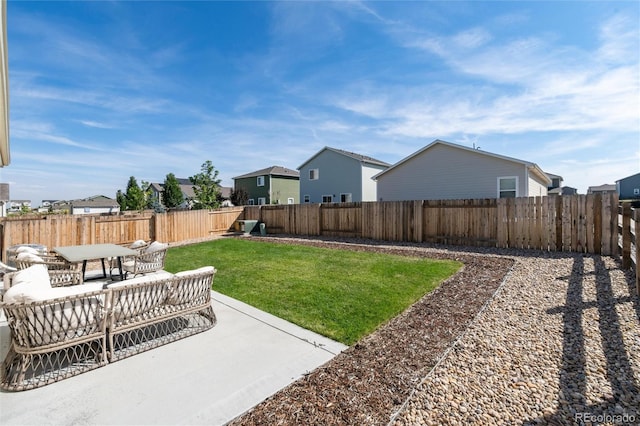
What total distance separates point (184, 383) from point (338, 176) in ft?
80.1

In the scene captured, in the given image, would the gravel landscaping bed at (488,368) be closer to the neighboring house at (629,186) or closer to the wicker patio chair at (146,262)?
the wicker patio chair at (146,262)

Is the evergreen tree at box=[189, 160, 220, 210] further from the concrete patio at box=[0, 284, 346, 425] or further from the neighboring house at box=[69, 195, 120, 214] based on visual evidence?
the neighboring house at box=[69, 195, 120, 214]

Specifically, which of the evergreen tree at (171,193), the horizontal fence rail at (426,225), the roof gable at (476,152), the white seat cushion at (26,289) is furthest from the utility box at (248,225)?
the evergreen tree at (171,193)

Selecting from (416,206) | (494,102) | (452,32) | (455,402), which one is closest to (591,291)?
(455,402)

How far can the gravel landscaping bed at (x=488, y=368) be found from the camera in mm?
2477

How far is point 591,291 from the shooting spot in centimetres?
529

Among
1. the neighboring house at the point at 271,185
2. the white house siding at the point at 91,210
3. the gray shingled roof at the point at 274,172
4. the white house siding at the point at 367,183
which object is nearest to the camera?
the white house siding at the point at 367,183

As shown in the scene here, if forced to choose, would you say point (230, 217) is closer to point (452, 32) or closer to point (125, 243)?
point (125, 243)

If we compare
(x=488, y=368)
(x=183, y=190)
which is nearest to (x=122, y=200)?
(x=183, y=190)

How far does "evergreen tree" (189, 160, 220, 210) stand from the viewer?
28.7m

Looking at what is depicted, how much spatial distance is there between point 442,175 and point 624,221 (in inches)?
404

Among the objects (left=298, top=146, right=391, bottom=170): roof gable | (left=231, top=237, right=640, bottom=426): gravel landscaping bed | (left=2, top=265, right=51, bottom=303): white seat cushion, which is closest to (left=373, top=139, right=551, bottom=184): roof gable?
(left=298, top=146, right=391, bottom=170): roof gable

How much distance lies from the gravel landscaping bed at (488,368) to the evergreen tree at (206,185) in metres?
26.8

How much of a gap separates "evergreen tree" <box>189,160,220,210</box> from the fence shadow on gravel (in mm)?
28284
